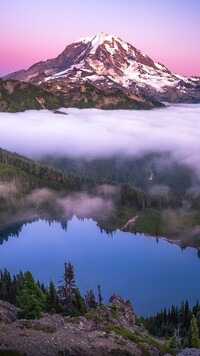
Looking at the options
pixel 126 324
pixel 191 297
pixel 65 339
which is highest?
pixel 65 339

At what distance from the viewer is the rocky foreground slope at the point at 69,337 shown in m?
56.2

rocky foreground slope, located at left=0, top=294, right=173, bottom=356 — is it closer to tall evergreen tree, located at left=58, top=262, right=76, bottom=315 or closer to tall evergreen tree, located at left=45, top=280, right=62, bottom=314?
tall evergreen tree, located at left=58, top=262, right=76, bottom=315

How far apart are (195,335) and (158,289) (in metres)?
94.2

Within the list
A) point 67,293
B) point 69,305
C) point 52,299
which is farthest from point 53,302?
point 69,305

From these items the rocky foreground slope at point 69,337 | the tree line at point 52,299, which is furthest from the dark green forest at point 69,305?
the rocky foreground slope at point 69,337

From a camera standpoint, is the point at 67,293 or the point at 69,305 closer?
the point at 67,293

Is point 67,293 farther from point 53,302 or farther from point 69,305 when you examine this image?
point 53,302

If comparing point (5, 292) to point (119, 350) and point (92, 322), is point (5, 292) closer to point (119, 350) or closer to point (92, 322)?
point (92, 322)

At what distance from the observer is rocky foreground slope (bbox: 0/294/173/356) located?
184 ft

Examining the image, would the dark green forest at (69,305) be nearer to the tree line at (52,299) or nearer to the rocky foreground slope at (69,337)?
the tree line at (52,299)

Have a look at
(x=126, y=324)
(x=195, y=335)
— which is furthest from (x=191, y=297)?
(x=126, y=324)

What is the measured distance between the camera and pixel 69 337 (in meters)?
63.8

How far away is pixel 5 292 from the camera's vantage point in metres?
140

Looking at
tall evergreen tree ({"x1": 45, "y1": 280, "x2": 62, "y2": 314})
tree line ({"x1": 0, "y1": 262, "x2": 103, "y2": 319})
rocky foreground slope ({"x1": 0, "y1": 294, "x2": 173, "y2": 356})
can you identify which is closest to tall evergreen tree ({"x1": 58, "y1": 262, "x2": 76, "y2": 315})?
tree line ({"x1": 0, "y1": 262, "x2": 103, "y2": 319})
